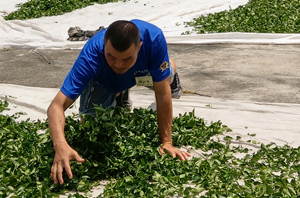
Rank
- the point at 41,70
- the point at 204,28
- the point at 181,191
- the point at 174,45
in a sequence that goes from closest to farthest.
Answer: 1. the point at 181,191
2. the point at 41,70
3. the point at 174,45
4. the point at 204,28

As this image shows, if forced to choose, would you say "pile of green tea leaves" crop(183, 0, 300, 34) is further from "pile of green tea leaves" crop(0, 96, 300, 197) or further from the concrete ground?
"pile of green tea leaves" crop(0, 96, 300, 197)

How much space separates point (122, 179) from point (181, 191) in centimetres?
45

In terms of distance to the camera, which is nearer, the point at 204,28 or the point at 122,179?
the point at 122,179

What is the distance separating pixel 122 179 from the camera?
11.6ft

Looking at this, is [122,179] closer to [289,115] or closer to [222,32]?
[289,115]

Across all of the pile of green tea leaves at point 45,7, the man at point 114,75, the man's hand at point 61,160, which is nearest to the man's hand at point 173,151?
the man at point 114,75

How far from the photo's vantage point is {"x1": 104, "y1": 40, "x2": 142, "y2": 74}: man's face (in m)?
3.35

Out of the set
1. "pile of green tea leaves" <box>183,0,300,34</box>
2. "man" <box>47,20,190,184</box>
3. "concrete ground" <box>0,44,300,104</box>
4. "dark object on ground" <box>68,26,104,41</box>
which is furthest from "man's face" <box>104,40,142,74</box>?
"pile of green tea leaves" <box>183,0,300,34</box>

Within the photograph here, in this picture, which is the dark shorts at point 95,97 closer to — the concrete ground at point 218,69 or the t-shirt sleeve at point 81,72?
the t-shirt sleeve at point 81,72

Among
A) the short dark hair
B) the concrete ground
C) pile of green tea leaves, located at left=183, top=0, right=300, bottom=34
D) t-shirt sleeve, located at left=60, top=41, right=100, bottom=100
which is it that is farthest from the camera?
pile of green tea leaves, located at left=183, top=0, right=300, bottom=34

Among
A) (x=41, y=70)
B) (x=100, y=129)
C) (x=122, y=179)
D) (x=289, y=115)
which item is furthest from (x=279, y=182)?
(x=41, y=70)

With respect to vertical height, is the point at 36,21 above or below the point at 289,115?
above

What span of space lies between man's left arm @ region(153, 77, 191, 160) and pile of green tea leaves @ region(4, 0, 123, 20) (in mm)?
7212

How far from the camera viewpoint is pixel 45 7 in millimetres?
11172
